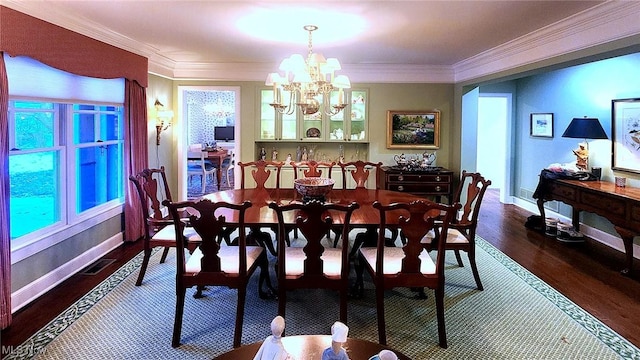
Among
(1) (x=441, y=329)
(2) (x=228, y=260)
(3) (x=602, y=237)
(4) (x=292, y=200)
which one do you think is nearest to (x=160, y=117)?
(4) (x=292, y=200)

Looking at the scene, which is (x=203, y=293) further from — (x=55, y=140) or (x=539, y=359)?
(x=539, y=359)

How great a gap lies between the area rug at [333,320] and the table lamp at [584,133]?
230cm

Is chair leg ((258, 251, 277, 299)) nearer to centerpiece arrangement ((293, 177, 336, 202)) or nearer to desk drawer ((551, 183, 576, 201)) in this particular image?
centerpiece arrangement ((293, 177, 336, 202))

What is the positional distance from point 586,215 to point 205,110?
886 centimetres

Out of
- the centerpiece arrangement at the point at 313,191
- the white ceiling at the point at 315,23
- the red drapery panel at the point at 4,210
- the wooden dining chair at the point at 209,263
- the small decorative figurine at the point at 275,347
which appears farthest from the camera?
the centerpiece arrangement at the point at 313,191

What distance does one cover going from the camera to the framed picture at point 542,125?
20.4ft

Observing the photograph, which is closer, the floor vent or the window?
the window

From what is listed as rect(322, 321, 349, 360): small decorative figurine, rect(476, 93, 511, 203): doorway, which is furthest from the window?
rect(476, 93, 511, 203): doorway

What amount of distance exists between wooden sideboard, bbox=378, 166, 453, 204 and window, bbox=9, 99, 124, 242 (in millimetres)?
3608

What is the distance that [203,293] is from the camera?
342 cm

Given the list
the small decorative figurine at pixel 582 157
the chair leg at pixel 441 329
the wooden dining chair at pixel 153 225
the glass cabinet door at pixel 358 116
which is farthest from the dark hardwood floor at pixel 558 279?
the glass cabinet door at pixel 358 116

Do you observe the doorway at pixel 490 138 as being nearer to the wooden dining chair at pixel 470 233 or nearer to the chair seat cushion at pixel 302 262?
the wooden dining chair at pixel 470 233

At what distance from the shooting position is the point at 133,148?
472 centimetres

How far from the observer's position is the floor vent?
384cm
